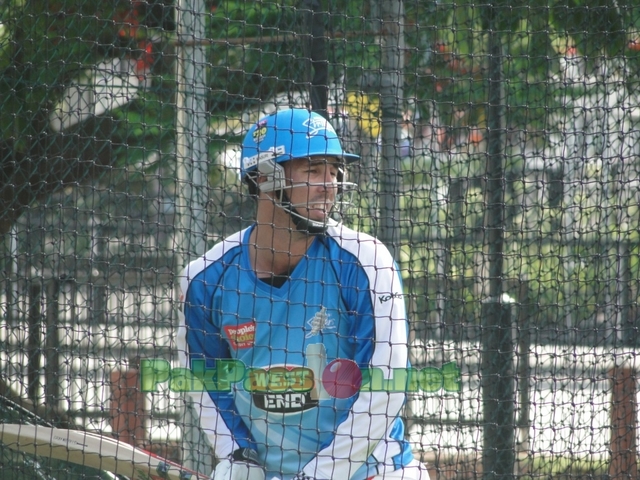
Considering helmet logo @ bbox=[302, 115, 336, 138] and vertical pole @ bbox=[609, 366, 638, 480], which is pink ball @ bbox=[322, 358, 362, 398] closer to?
helmet logo @ bbox=[302, 115, 336, 138]

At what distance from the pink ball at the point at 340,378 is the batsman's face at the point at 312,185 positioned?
20.7 inches

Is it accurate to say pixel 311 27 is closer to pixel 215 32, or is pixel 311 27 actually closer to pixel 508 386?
pixel 215 32

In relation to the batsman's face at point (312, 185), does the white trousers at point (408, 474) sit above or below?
below

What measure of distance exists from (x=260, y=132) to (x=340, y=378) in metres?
0.95

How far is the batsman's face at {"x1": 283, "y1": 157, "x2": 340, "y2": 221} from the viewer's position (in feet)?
9.78

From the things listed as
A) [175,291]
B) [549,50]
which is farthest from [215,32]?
[549,50]

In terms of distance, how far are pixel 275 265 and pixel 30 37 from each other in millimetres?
1488

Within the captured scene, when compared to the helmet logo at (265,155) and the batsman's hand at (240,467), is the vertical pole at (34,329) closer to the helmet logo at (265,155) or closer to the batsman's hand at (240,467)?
the batsman's hand at (240,467)

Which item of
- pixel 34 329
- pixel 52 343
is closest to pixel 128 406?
pixel 52 343

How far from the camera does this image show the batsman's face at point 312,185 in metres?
2.98

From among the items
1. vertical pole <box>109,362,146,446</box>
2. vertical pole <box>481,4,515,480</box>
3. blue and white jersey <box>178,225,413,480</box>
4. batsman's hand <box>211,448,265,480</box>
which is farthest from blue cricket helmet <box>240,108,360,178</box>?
vertical pole <box>481,4,515,480</box>

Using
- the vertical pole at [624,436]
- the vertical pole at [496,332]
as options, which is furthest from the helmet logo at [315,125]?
the vertical pole at [624,436]

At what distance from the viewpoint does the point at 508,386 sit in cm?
453

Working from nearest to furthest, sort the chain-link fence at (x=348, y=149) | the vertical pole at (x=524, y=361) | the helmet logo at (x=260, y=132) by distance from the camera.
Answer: the helmet logo at (x=260, y=132) < the chain-link fence at (x=348, y=149) < the vertical pole at (x=524, y=361)
